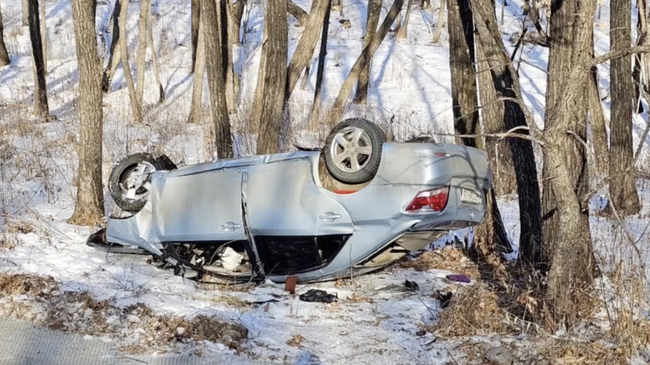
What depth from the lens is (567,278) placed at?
6.04 metres

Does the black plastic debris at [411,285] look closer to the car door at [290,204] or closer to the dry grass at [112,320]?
the car door at [290,204]

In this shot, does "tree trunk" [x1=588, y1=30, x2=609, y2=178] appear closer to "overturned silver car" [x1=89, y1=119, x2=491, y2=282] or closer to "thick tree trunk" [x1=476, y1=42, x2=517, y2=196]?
"thick tree trunk" [x1=476, y1=42, x2=517, y2=196]

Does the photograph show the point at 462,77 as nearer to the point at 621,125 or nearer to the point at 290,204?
the point at 290,204

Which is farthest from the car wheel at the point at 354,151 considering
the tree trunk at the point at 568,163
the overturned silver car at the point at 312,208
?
the tree trunk at the point at 568,163

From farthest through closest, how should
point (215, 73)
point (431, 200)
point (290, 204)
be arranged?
point (215, 73), point (290, 204), point (431, 200)

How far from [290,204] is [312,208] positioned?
0.22 m

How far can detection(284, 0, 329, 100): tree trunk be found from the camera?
1320cm

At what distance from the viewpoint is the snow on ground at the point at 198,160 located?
20.3 ft

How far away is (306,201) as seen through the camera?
6.80 metres

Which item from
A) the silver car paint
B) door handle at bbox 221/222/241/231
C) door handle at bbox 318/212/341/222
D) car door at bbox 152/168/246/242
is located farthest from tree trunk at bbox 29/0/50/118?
door handle at bbox 318/212/341/222

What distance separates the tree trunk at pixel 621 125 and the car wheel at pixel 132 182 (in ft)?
22.8

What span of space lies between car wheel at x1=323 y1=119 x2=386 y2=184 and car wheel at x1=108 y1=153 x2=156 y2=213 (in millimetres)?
2265

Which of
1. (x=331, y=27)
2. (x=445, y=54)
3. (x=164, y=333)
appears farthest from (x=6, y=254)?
(x=331, y=27)

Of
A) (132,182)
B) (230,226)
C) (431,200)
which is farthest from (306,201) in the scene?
(132,182)
